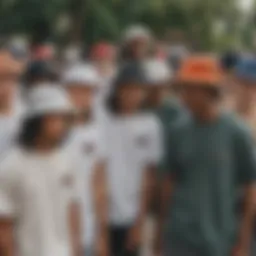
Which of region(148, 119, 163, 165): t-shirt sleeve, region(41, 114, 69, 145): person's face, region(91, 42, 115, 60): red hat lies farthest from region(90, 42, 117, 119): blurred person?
region(41, 114, 69, 145): person's face

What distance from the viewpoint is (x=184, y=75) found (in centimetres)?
564

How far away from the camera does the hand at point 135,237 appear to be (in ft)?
21.2

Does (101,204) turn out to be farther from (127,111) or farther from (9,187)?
(9,187)

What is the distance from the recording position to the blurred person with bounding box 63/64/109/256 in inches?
240

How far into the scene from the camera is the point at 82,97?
6434 millimetres

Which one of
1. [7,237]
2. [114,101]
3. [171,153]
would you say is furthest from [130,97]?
[7,237]

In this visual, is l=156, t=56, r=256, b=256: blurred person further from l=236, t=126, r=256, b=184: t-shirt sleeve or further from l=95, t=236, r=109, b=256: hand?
l=95, t=236, r=109, b=256: hand

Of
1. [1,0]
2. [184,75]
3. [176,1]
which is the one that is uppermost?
[176,1]

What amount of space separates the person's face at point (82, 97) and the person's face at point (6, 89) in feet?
1.17

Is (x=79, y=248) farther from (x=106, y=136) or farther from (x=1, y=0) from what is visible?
(x=1, y=0)

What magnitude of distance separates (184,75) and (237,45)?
1784 centimetres

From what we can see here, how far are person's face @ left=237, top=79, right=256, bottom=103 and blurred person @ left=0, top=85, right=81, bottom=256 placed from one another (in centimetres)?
133

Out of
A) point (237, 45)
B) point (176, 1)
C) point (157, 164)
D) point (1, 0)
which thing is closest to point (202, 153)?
point (157, 164)

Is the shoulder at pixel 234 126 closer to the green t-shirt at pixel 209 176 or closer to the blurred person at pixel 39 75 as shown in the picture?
the green t-shirt at pixel 209 176
